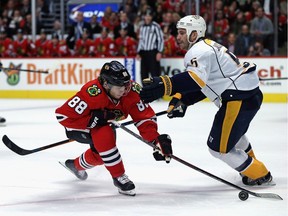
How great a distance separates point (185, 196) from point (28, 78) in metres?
8.27

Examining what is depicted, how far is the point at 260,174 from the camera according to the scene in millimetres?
4375

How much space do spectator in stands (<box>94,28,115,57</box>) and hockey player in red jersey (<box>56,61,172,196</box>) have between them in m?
7.78

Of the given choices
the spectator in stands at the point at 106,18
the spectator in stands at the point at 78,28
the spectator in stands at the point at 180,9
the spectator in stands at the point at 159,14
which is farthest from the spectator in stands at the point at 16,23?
the spectator in stands at the point at 180,9

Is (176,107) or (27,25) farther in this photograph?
(27,25)

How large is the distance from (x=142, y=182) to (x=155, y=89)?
84 cm

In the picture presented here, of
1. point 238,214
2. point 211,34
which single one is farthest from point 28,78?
point 238,214

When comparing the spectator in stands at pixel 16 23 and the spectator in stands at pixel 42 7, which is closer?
the spectator in stands at pixel 16 23

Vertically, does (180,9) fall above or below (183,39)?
below

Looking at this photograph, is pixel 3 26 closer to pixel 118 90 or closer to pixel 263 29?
pixel 263 29

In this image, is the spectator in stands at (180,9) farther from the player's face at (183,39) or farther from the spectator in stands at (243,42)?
the player's face at (183,39)

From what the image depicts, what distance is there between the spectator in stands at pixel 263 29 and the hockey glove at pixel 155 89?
7.33 metres

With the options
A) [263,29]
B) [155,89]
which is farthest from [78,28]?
[155,89]

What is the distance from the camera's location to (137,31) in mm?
12328

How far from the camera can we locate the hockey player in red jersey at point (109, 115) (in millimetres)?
4020
